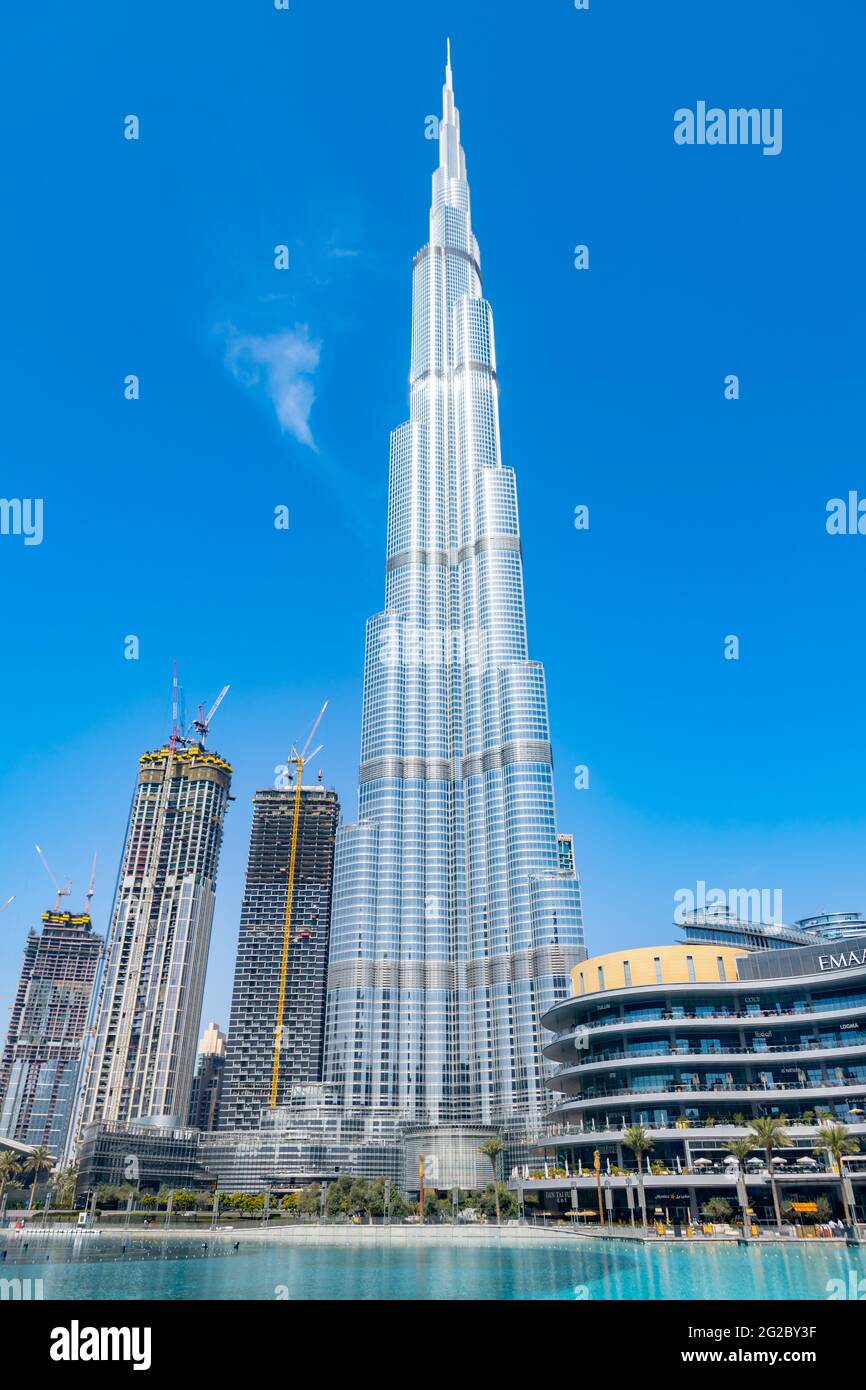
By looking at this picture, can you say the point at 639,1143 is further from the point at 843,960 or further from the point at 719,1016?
the point at 843,960

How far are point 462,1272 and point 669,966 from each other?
74770mm

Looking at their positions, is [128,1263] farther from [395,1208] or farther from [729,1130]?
[395,1208]

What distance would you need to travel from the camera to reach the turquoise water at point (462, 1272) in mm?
51406

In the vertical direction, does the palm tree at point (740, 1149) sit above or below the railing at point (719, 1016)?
below

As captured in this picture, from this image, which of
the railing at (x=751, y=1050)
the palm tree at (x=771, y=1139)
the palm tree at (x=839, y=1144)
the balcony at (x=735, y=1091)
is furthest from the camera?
the railing at (x=751, y=1050)

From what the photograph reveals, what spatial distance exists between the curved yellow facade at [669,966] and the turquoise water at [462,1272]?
46.4m

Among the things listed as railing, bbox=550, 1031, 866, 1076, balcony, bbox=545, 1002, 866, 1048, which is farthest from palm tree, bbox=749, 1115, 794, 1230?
balcony, bbox=545, 1002, 866, 1048

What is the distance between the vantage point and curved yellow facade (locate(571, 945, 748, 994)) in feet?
436

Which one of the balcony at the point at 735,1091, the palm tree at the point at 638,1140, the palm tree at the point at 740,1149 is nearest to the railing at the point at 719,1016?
the balcony at the point at 735,1091

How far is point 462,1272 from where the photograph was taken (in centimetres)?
6600

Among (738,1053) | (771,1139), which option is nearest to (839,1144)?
(771,1139)

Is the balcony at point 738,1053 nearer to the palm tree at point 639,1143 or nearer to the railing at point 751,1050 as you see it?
the railing at point 751,1050
